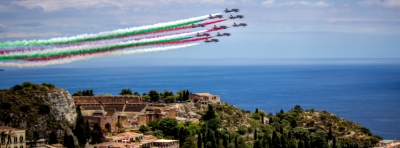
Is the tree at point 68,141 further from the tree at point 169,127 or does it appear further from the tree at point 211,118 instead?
the tree at point 211,118

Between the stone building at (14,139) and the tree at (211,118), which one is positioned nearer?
the stone building at (14,139)

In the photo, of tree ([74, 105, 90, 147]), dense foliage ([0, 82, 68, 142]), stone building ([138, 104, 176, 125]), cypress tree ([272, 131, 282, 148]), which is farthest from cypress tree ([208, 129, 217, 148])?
dense foliage ([0, 82, 68, 142])

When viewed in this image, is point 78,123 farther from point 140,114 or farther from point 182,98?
point 182,98

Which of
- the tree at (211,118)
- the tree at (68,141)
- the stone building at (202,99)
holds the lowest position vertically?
the tree at (68,141)

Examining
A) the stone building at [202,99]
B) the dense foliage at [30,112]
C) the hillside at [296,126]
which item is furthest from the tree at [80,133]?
the stone building at [202,99]

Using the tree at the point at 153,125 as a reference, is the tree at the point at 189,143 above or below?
below

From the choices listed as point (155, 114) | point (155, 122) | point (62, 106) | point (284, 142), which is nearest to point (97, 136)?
point (62, 106)

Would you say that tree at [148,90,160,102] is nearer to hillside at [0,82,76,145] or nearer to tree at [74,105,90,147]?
hillside at [0,82,76,145]

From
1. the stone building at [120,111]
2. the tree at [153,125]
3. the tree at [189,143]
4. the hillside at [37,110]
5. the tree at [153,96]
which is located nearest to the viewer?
the hillside at [37,110]
